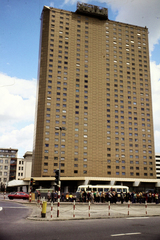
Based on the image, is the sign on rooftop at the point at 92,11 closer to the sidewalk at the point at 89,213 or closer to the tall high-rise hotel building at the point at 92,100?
the tall high-rise hotel building at the point at 92,100

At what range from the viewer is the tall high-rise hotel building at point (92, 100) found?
7500cm

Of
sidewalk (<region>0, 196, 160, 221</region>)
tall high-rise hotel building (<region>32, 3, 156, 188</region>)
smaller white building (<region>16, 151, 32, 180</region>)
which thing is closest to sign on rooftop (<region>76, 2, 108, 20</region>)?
tall high-rise hotel building (<region>32, 3, 156, 188</region>)

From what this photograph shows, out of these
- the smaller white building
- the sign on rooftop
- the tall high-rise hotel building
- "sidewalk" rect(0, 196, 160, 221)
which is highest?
the sign on rooftop

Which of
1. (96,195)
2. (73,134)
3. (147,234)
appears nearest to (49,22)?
(73,134)

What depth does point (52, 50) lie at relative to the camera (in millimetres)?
81500

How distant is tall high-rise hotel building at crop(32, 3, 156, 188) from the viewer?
75000mm

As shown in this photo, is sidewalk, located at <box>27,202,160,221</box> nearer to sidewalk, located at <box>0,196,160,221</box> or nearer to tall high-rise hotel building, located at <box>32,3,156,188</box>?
sidewalk, located at <box>0,196,160,221</box>

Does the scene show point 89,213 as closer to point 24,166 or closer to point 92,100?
point 92,100

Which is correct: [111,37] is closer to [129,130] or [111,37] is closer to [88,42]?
[88,42]

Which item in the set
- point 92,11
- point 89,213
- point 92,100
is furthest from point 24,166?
point 89,213

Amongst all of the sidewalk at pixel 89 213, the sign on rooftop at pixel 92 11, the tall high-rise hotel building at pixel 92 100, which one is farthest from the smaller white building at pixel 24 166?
the sidewalk at pixel 89 213

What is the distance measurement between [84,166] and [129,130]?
20205 mm

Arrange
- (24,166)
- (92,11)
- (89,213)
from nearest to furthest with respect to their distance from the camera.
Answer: (89,213), (92,11), (24,166)

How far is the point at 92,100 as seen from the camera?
80.6m
